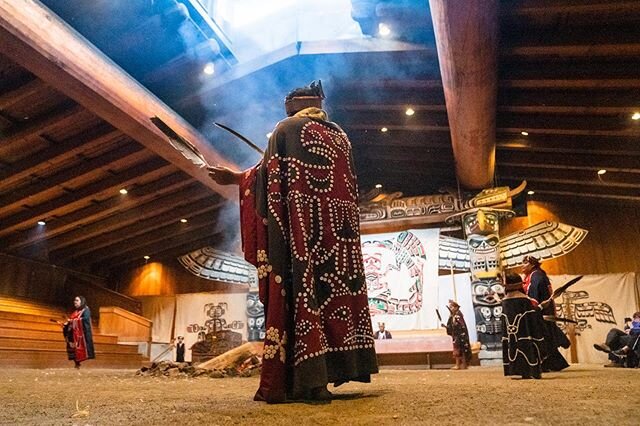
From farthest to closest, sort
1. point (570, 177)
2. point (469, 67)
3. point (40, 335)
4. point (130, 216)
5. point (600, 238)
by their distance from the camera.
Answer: point (130, 216), point (600, 238), point (40, 335), point (570, 177), point (469, 67)

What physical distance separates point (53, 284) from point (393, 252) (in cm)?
835

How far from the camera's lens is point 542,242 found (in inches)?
356

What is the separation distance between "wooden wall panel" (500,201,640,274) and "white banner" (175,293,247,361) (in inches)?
270

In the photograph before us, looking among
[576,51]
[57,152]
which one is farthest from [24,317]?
[576,51]

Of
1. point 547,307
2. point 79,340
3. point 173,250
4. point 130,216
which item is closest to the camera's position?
point 547,307

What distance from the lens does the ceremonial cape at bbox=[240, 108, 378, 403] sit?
180cm

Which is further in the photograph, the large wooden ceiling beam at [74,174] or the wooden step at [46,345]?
the wooden step at [46,345]

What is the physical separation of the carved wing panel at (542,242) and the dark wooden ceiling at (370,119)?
715 mm

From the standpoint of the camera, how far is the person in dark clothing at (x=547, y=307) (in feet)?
15.7

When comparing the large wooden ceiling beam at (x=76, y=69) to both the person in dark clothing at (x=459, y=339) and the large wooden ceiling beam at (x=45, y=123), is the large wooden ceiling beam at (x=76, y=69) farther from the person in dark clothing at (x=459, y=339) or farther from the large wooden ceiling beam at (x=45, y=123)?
the person in dark clothing at (x=459, y=339)

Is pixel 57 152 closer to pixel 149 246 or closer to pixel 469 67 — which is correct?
pixel 149 246

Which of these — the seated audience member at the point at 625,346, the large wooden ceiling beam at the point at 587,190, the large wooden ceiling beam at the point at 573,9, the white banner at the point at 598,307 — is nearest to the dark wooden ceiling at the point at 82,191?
the large wooden ceiling beam at the point at 573,9

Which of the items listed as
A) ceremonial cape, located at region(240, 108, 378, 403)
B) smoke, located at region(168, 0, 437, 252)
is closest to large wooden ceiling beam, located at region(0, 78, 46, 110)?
smoke, located at region(168, 0, 437, 252)

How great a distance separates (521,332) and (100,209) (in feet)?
28.1
